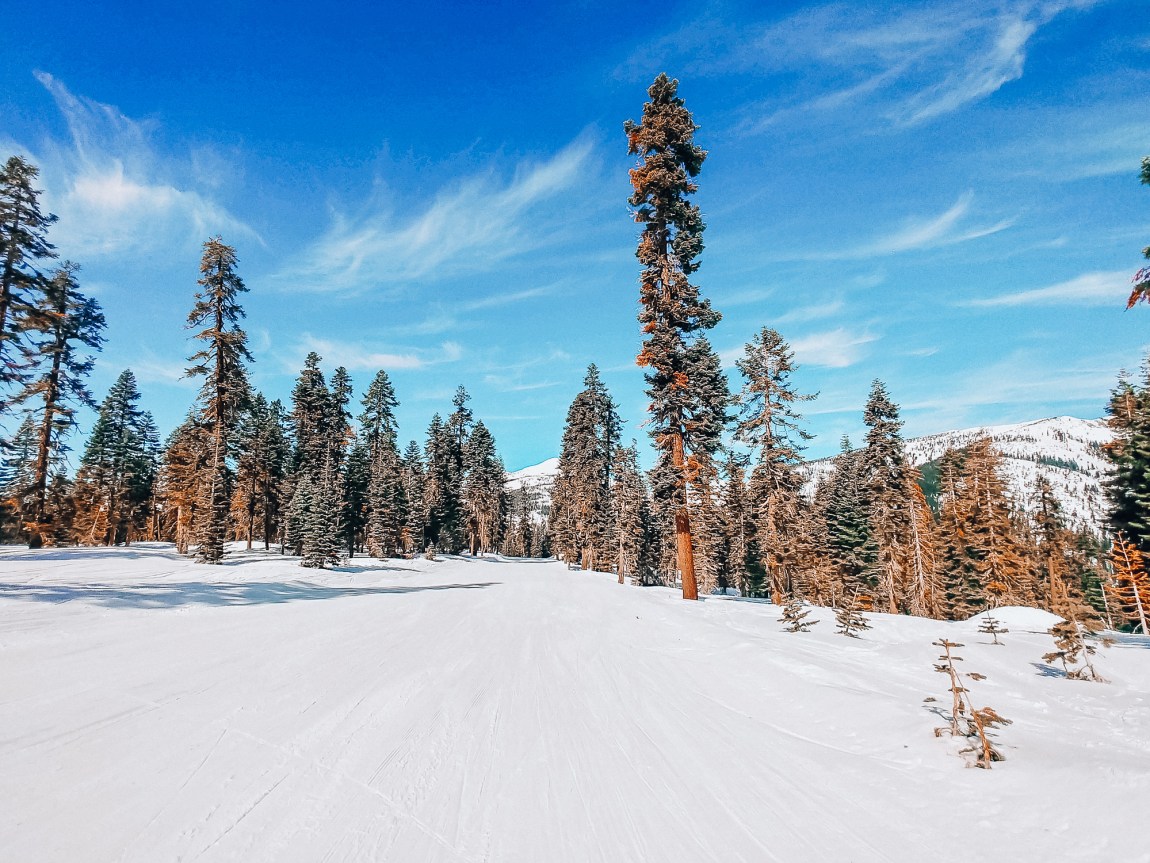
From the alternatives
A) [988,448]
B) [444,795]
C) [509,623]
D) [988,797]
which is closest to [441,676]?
[444,795]

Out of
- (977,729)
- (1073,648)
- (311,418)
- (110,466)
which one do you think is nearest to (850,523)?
(1073,648)

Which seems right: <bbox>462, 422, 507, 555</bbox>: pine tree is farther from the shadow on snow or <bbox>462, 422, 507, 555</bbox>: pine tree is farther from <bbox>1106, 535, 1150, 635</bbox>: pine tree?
<bbox>1106, 535, 1150, 635</bbox>: pine tree

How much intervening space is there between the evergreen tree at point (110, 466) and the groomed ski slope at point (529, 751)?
48.7 meters

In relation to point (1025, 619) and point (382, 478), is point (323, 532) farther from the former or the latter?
point (1025, 619)

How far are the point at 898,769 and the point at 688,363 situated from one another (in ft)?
50.3

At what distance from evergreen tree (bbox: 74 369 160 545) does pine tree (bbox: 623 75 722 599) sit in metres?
50.7

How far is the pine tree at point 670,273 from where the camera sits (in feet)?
57.6

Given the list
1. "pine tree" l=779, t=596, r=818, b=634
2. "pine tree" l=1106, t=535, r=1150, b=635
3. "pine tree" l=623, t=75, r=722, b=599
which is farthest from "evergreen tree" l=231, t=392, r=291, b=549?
"pine tree" l=1106, t=535, r=1150, b=635

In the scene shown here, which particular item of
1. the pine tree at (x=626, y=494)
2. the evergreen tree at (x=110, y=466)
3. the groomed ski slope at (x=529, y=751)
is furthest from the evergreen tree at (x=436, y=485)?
the groomed ski slope at (x=529, y=751)

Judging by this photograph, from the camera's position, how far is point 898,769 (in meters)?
4.18

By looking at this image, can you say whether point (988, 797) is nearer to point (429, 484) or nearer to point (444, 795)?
point (444, 795)

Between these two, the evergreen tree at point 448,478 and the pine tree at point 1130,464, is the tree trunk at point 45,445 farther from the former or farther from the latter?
the pine tree at point 1130,464

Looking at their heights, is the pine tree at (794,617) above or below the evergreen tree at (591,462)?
below

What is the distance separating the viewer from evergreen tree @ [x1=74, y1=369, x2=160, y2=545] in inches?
1702
